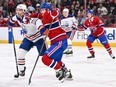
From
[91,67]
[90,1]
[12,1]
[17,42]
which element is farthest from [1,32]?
[91,67]

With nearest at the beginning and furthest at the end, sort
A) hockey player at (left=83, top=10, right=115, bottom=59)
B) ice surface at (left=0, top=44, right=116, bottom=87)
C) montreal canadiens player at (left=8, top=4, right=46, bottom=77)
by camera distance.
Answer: ice surface at (left=0, top=44, right=116, bottom=87) → montreal canadiens player at (left=8, top=4, right=46, bottom=77) → hockey player at (left=83, top=10, right=115, bottom=59)

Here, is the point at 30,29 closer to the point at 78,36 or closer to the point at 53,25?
the point at 53,25

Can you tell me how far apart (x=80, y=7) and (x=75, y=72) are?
754 cm

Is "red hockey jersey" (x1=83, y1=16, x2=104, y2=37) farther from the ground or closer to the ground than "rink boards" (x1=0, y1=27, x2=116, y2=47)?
farther from the ground

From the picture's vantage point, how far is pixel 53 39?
5992 millimetres

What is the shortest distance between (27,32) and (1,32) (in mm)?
8132

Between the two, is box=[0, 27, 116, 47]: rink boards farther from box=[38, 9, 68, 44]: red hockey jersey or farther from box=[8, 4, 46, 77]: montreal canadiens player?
box=[38, 9, 68, 44]: red hockey jersey

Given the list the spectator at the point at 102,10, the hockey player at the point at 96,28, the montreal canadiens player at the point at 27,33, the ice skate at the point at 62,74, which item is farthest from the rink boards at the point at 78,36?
the ice skate at the point at 62,74

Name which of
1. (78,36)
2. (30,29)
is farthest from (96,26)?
(78,36)

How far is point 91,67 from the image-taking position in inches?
326

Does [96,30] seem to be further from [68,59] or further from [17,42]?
[17,42]

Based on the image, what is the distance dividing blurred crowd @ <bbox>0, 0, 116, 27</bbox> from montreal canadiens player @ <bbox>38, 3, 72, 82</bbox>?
24.7ft

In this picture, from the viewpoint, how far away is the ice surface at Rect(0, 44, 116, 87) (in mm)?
6129

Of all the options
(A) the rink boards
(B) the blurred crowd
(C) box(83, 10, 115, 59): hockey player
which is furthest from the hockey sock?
(B) the blurred crowd
